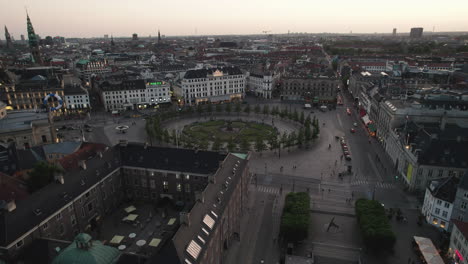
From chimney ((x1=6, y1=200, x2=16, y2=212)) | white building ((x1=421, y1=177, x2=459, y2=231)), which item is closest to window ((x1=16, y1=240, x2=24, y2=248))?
chimney ((x1=6, y1=200, x2=16, y2=212))

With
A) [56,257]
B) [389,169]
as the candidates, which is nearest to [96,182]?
[56,257]

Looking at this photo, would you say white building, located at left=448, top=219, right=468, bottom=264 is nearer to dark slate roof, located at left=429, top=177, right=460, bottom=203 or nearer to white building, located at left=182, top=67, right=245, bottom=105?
dark slate roof, located at left=429, top=177, right=460, bottom=203

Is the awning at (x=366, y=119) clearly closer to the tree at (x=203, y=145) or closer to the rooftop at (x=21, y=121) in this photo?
the tree at (x=203, y=145)

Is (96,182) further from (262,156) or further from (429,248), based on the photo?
(429,248)

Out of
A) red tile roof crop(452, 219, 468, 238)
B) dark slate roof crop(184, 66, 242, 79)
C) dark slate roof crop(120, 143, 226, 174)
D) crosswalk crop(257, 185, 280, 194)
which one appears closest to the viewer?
red tile roof crop(452, 219, 468, 238)

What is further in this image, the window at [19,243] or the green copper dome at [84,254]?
the window at [19,243]

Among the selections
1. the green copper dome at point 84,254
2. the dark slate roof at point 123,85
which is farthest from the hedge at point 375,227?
the dark slate roof at point 123,85
